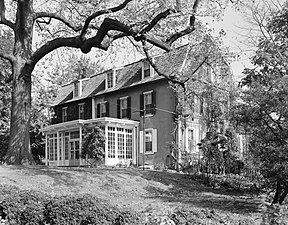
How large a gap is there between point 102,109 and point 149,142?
20.0 feet

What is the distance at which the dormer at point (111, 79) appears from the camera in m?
32.2

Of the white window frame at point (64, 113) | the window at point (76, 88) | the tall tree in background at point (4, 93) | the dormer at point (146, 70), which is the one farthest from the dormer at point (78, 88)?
the dormer at point (146, 70)

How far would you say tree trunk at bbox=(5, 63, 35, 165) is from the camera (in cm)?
1498

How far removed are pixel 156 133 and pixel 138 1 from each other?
13129mm

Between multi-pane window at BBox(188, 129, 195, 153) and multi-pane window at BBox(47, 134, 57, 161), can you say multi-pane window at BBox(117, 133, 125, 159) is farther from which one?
multi-pane window at BBox(47, 134, 57, 161)

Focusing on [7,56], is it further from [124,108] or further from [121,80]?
[121,80]

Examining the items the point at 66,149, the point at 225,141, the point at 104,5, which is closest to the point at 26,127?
the point at 104,5

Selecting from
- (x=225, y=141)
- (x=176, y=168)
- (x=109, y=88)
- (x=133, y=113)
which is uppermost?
(x=109, y=88)

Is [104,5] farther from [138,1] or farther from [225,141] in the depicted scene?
[225,141]

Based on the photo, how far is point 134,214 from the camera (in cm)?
609

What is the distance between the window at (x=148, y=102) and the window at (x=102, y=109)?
4.01 metres

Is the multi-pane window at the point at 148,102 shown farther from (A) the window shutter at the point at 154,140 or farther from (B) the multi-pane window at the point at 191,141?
(B) the multi-pane window at the point at 191,141

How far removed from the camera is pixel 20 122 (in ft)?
50.2

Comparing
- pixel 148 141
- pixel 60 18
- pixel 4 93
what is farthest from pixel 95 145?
pixel 60 18
